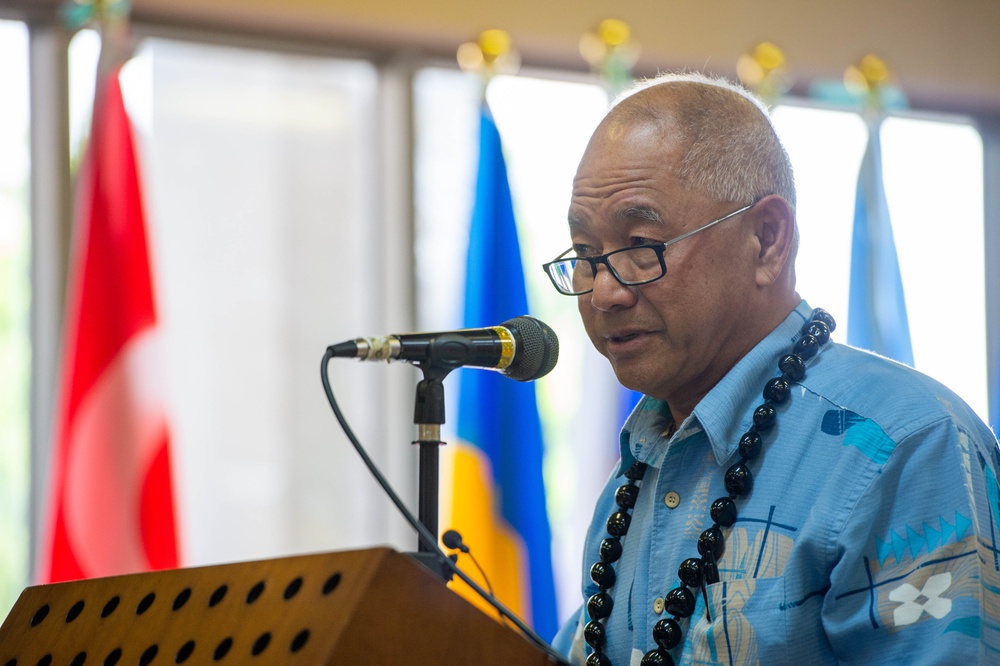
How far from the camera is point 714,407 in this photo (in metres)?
1.59

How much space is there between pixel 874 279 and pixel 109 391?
2670mm

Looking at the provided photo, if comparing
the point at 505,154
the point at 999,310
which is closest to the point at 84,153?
the point at 505,154

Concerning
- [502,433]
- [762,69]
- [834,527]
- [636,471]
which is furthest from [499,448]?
[834,527]

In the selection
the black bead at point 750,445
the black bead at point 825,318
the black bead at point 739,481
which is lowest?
the black bead at point 739,481

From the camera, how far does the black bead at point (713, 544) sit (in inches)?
58.9

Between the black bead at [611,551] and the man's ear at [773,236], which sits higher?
the man's ear at [773,236]

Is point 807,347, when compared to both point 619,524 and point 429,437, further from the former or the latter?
point 429,437

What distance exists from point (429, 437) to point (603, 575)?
452 mm

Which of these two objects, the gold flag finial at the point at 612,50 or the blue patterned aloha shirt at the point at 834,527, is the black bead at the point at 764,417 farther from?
the gold flag finial at the point at 612,50

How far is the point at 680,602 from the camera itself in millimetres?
1498

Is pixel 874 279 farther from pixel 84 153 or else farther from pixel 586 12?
pixel 84 153

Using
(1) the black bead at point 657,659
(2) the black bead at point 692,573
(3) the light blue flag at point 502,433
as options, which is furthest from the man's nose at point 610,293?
(3) the light blue flag at point 502,433

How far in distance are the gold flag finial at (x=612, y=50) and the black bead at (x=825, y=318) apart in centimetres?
231

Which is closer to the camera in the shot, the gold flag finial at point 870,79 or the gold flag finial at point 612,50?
the gold flag finial at point 612,50
